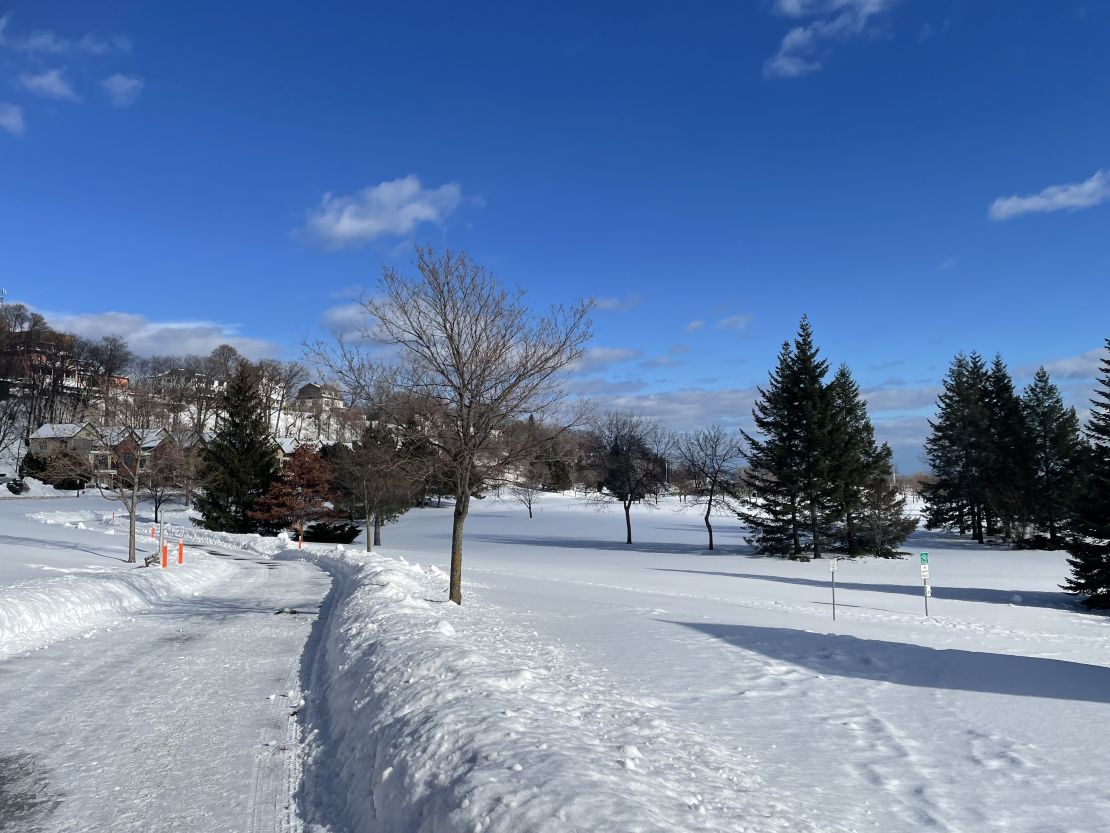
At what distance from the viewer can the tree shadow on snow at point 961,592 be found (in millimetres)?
26156

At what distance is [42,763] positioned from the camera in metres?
6.23

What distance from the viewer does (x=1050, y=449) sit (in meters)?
49.2

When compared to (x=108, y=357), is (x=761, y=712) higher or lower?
lower

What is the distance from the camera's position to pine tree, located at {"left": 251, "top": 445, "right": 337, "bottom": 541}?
150ft

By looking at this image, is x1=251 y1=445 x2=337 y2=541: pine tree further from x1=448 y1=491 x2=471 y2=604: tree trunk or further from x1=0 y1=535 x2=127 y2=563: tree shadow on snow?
x1=448 y1=491 x2=471 y2=604: tree trunk

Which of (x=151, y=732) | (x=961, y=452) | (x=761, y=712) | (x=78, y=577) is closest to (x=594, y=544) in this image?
(x=961, y=452)

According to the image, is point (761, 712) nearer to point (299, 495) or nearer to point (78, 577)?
point (78, 577)

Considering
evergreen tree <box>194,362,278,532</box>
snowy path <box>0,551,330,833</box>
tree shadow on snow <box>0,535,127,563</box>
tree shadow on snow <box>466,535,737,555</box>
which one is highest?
evergreen tree <box>194,362,278,532</box>

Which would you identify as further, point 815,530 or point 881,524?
point 881,524

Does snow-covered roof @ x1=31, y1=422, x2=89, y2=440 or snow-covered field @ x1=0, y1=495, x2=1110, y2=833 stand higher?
snow-covered roof @ x1=31, y1=422, x2=89, y2=440

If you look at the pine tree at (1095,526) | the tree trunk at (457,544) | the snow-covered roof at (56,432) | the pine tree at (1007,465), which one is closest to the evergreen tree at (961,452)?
the pine tree at (1007,465)

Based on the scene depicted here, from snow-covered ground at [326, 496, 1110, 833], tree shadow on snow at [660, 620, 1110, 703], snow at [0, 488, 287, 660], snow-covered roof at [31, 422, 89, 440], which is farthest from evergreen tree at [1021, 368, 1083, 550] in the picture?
snow-covered roof at [31, 422, 89, 440]

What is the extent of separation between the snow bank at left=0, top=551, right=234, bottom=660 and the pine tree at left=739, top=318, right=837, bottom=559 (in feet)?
105

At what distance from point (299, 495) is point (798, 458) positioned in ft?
99.2
